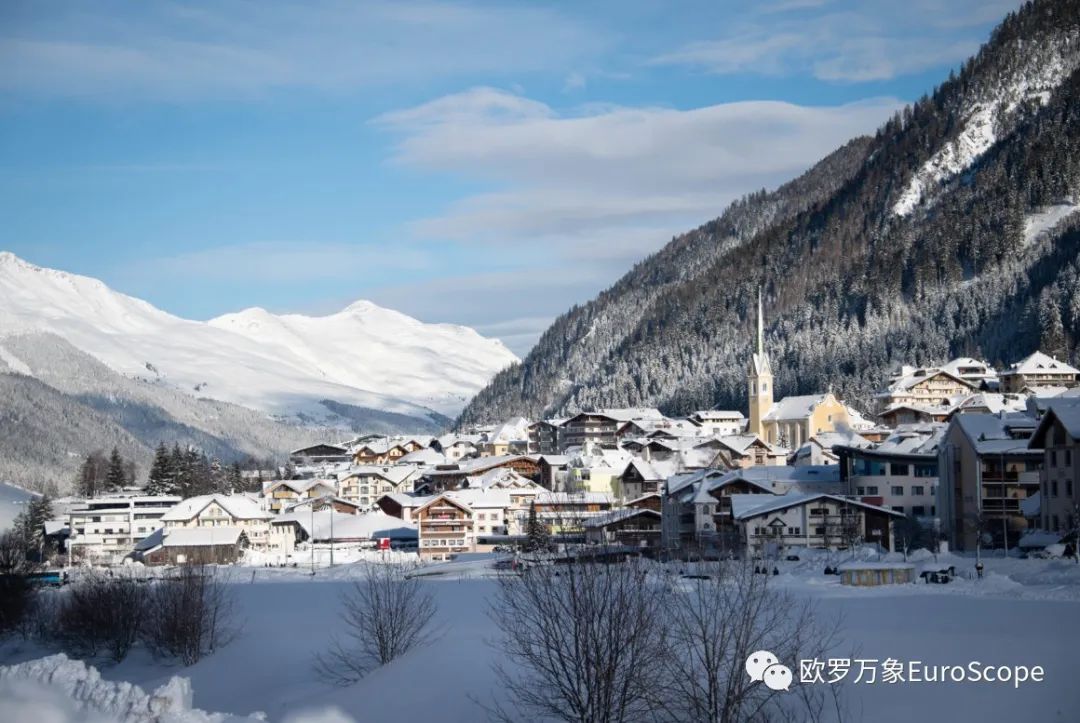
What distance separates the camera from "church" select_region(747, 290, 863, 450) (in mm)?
139250

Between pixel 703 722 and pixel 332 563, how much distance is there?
61.1 m

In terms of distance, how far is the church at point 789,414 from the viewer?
457 feet

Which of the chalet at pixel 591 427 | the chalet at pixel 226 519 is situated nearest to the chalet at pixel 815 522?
the chalet at pixel 226 519

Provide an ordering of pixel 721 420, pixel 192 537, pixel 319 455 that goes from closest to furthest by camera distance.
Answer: pixel 192 537 < pixel 721 420 < pixel 319 455

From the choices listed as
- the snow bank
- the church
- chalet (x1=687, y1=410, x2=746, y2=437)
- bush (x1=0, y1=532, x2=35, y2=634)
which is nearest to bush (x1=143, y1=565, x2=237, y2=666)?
bush (x1=0, y1=532, x2=35, y2=634)

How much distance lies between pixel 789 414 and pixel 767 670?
4785 inches

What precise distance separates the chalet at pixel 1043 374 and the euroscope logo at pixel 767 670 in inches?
4209

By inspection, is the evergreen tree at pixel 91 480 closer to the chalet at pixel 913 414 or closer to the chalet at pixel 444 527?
the chalet at pixel 444 527

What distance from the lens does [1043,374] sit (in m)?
129

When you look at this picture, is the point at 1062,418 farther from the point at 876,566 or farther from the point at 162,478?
the point at 162,478

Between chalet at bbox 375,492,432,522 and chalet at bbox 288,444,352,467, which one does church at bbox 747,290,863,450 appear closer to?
chalet at bbox 375,492,432,522

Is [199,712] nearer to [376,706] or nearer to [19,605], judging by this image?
[376,706]

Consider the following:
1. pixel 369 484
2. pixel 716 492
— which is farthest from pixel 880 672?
pixel 369 484

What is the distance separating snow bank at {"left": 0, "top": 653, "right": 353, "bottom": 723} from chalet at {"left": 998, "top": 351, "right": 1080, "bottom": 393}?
10725 centimetres
